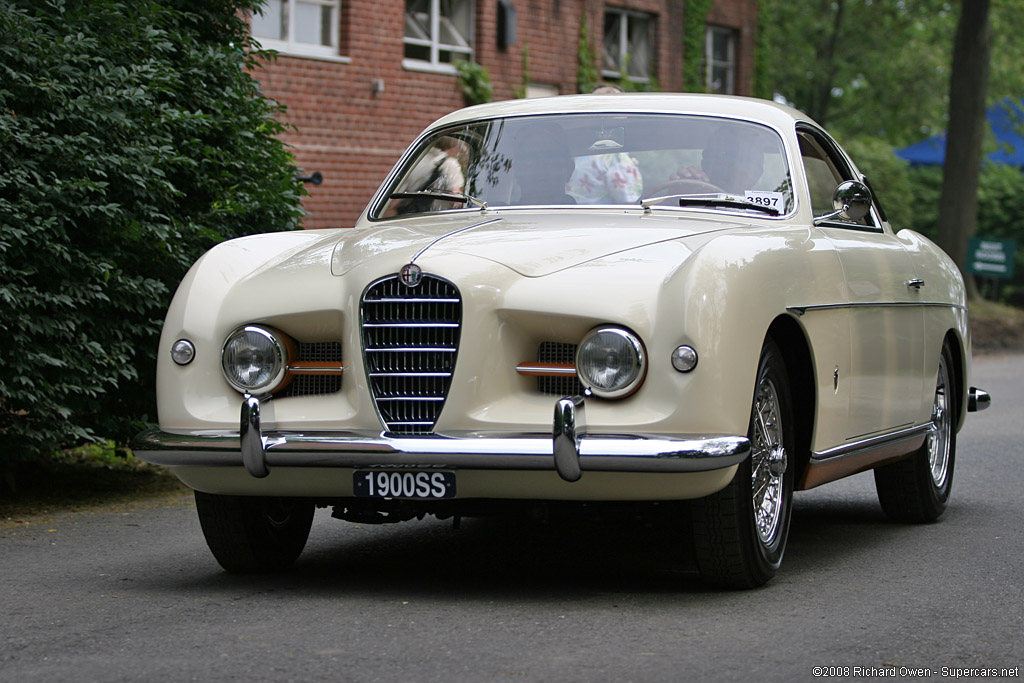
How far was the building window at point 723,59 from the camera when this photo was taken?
31.0m

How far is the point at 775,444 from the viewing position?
589cm

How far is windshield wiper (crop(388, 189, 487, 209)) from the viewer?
680cm

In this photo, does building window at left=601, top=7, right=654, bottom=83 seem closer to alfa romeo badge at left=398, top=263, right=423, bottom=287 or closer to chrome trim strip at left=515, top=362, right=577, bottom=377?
alfa romeo badge at left=398, top=263, right=423, bottom=287

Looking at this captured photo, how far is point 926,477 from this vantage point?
25.1 ft

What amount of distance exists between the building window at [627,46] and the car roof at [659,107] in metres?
20.7

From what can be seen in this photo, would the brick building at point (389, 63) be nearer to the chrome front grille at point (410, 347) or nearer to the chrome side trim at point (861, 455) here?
the chrome side trim at point (861, 455)

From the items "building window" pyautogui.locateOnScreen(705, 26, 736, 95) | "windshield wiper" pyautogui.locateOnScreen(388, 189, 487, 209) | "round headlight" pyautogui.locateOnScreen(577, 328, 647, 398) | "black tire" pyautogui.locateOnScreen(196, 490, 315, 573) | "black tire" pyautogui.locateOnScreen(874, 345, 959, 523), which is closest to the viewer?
"round headlight" pyautogui.locateOnScreen(577, 328, 647, 398)

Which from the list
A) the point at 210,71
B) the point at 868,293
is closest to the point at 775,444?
the point at 868,293

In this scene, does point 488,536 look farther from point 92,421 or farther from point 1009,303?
point 1009,303

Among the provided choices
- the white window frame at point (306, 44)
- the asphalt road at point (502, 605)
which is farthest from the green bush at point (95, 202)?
the white window frame at point (306, 44)

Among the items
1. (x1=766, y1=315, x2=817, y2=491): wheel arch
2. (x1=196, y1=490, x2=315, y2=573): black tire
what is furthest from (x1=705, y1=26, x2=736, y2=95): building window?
(x1=196, y1=490, x2=315, y2=573): black tire

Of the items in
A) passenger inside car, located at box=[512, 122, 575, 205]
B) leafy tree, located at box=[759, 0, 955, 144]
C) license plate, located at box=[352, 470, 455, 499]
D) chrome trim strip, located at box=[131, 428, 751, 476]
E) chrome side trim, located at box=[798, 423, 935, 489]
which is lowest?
chrome side trim, located at box=[798, 423, 935, 489]

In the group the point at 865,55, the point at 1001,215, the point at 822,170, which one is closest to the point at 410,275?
the point at 822,170

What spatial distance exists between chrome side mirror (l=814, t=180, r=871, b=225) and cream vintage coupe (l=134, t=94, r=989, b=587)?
15 millimetres
